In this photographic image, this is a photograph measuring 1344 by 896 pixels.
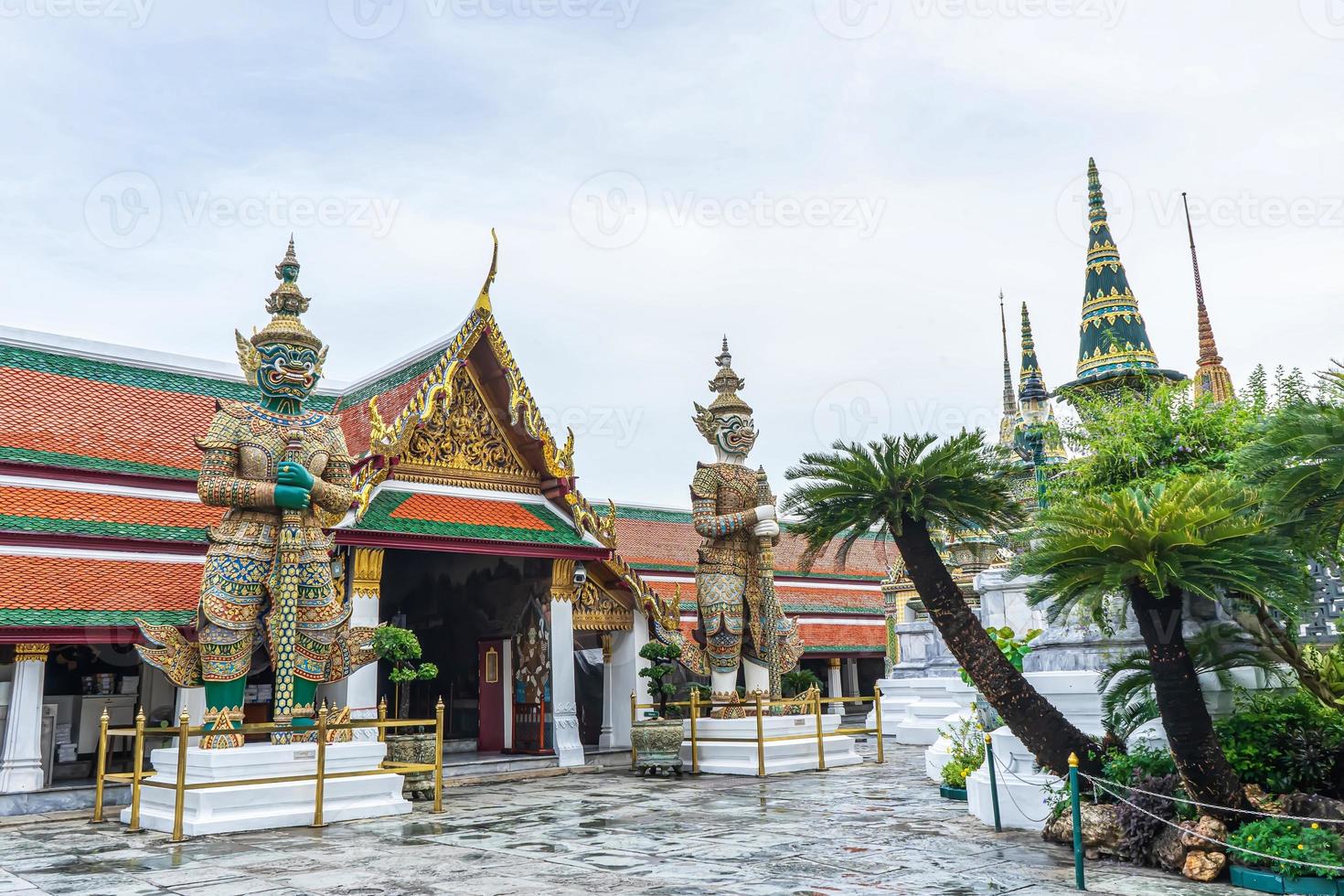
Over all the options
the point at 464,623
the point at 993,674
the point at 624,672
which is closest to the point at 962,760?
the point at 993,674

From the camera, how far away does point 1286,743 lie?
23.2 ft

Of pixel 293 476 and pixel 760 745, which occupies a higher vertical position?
pixel 293 476

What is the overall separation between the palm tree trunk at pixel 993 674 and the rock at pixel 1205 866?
49.3 inches

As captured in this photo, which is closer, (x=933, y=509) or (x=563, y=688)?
(x=933, y=509)

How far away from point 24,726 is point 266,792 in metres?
3.93

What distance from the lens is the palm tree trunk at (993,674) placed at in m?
7.87

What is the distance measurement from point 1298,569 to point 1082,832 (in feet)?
8.03

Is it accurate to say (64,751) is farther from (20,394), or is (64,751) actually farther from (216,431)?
(216,431)

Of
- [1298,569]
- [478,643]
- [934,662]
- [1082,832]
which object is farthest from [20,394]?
[934,662]

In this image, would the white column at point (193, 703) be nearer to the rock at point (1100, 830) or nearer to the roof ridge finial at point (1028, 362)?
the rock at point (1100, 830)

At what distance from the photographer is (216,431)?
10.9 meters

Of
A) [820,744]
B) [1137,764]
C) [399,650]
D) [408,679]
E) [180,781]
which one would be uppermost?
[399,650]

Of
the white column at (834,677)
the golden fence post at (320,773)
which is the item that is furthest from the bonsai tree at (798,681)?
the white column at (834,677)

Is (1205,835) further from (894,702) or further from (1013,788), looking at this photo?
(894,702)
